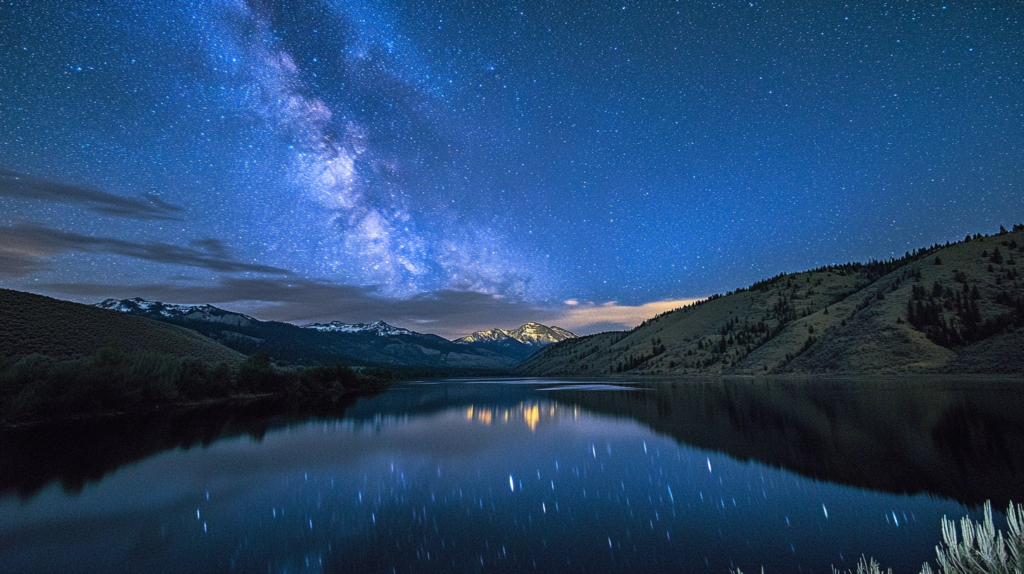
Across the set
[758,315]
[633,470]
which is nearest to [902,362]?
[758,315]

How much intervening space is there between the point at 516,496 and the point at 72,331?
272 feet

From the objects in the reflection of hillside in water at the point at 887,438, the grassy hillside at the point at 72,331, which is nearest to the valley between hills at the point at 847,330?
the grassy hillside at the point at 72,331

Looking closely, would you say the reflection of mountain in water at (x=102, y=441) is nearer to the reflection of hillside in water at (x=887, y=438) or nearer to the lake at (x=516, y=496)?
the lake at (x=516, y=496)

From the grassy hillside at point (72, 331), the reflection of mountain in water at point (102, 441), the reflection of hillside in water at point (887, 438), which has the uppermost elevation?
the grassy hillside at point (72, 331)

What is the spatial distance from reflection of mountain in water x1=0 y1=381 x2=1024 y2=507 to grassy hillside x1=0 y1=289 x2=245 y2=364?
2700cm

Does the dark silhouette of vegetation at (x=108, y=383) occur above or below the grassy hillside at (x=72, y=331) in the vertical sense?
below

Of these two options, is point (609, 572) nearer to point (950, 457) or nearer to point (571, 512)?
point (571, 512)

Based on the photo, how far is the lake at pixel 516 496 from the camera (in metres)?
10.5

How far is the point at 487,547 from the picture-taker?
11078mm

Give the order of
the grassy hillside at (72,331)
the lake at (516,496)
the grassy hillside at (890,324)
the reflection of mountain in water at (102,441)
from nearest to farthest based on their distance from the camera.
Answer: the lake at (516,496)
the reflection of mountain in water at (102,441)
the grassy hillside at (72,331)
the grassy hillside at (890,324)

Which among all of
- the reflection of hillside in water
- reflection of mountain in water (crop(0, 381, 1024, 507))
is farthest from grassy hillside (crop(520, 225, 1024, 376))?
the reflection of hillside in water

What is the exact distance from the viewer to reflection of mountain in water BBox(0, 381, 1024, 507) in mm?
16016

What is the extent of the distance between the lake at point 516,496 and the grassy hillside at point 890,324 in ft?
216

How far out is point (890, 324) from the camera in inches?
3583
